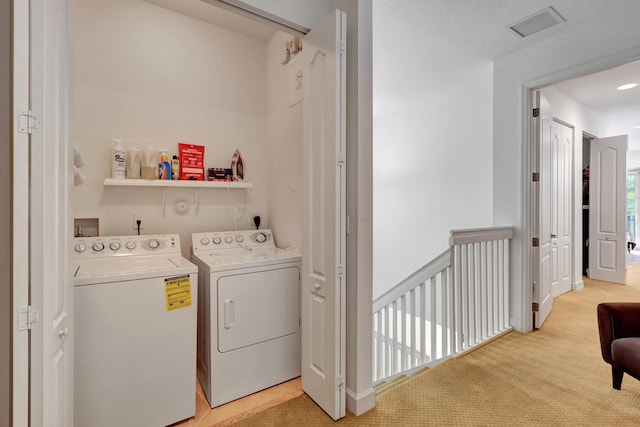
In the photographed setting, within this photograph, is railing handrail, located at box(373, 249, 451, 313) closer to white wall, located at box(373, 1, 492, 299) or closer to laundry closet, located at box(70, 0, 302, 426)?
laundry closet, located at box(70, 0, 302, 426)

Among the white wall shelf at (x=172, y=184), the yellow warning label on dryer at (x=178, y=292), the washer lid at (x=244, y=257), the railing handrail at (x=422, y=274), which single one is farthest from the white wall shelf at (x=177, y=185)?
the railing handrail at (x=422, y=274)

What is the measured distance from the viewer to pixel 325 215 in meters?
1.71

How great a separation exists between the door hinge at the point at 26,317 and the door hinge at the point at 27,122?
503mm

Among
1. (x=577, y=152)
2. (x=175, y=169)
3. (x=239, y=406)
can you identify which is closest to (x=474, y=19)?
(x=175, y=169)

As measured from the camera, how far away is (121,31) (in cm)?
218

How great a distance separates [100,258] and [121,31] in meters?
1.63

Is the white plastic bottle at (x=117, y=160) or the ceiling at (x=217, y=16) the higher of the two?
the ceiling at (x=217, y=16)

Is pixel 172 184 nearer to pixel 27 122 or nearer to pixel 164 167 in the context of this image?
pixel 164 167

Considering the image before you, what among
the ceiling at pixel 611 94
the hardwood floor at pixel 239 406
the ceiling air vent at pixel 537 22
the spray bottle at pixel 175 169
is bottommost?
the hardwood floor at pixel 239 406

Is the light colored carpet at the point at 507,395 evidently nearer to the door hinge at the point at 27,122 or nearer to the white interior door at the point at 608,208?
the door hinge at the point at 27,122

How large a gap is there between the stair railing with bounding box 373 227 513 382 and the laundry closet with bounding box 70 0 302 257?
1.08 m

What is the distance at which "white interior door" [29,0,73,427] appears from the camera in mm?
886

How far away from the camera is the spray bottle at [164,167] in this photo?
7.30 feet

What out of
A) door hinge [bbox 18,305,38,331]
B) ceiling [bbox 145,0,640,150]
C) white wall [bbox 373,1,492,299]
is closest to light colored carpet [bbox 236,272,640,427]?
door hinge [bbox 18,305,38,331]
